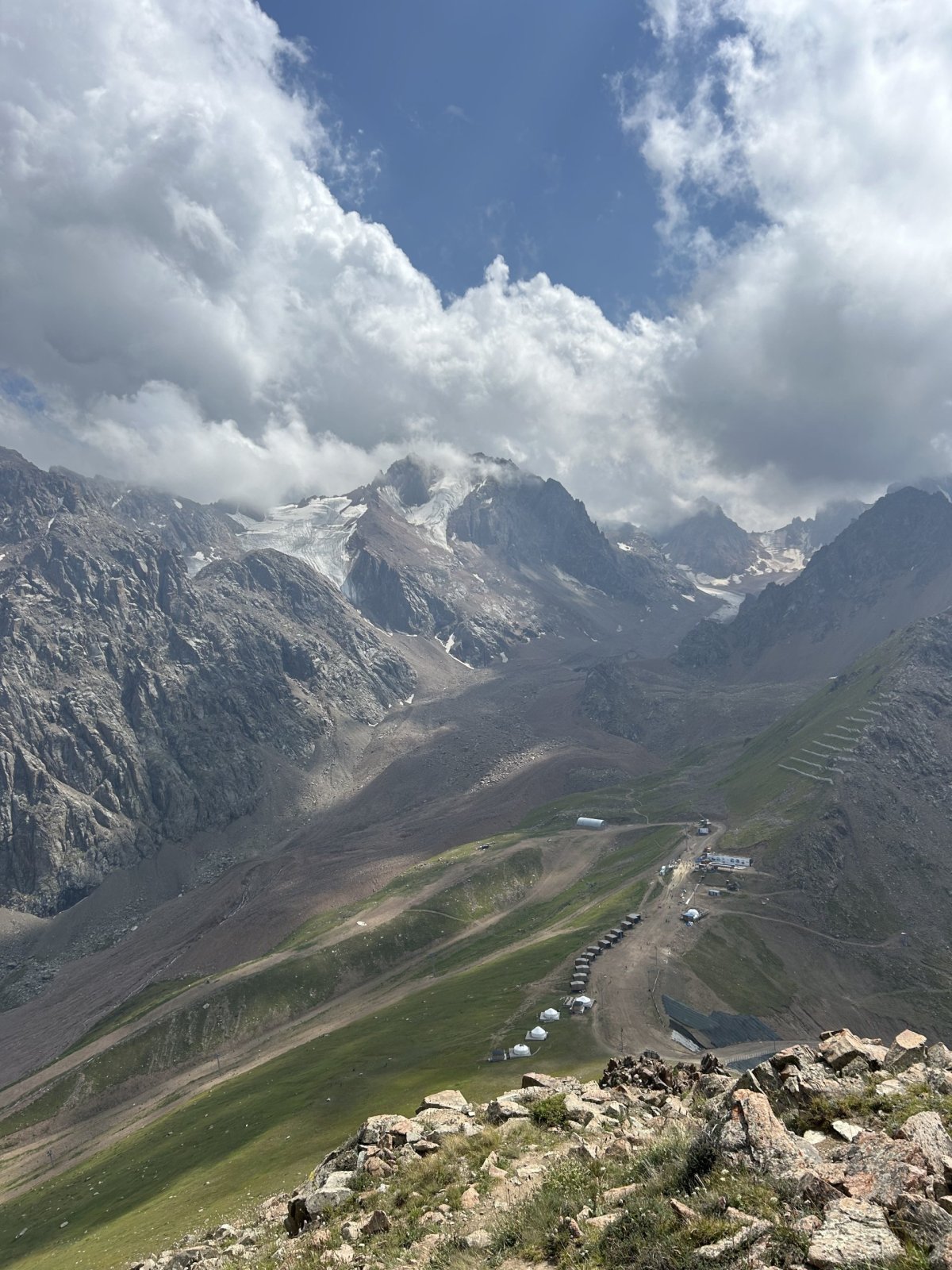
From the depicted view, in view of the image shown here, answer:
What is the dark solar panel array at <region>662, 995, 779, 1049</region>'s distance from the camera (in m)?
105

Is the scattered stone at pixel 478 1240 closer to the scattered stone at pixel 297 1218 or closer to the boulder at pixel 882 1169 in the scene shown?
the boulder at pixel 882 1169

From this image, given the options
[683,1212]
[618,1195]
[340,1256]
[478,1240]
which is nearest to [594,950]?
[340,1256]

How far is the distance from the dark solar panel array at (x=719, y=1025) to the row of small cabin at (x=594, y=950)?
15531 mm

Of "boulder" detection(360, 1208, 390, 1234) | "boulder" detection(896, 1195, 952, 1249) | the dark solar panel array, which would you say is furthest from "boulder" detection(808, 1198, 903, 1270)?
the dark solar panel array

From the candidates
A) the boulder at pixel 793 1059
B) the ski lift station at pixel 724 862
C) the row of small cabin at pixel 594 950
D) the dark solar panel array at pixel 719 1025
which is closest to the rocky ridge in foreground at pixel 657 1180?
the boulder at pixel 793 1059

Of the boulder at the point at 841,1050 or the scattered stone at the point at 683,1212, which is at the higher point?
the scattered stone at the point at 683,1212

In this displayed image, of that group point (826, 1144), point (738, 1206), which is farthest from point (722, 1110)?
point (738, 1206)

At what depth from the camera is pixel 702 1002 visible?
4444 inches

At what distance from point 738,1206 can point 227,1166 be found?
93.1 metres

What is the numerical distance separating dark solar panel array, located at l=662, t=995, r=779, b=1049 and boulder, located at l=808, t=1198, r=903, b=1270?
108 meters

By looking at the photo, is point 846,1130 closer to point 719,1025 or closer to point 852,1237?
point 852,1237

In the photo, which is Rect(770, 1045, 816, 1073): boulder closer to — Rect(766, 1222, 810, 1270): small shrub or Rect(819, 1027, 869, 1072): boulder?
Rect(819, 1027, 869, 1072): boulder

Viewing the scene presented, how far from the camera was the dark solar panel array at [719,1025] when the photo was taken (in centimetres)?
10481

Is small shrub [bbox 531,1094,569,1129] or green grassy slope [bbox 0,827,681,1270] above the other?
small shrub [bbox 531,1094,569,1129]
